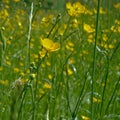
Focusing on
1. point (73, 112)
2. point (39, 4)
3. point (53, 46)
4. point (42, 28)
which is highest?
point (39, 4)

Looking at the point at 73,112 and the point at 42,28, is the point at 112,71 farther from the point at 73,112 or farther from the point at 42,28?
the point at 42,28

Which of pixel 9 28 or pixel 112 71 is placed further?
pixel 9 28

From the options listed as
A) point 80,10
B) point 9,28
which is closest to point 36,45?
point 9,28

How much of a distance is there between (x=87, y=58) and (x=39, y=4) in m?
2.64

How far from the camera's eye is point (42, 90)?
2.63 meters

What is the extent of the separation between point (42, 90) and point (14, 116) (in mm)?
2206

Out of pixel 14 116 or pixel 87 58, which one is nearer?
pixel 14 116

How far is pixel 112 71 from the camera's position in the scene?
3.38 m

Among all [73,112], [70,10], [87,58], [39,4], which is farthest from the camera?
[87,58]

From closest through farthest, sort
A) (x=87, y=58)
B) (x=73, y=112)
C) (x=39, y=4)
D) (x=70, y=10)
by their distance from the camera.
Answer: (x=73, y=112)
(x=39, y=4)
(x=70, y=10)
(x=87, y=58)

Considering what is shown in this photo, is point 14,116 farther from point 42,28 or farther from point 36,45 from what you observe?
point 42,28

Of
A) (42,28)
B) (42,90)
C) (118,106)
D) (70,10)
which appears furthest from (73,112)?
(42,28)

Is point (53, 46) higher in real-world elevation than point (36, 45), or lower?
higher

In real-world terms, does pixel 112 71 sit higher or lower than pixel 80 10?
lower
